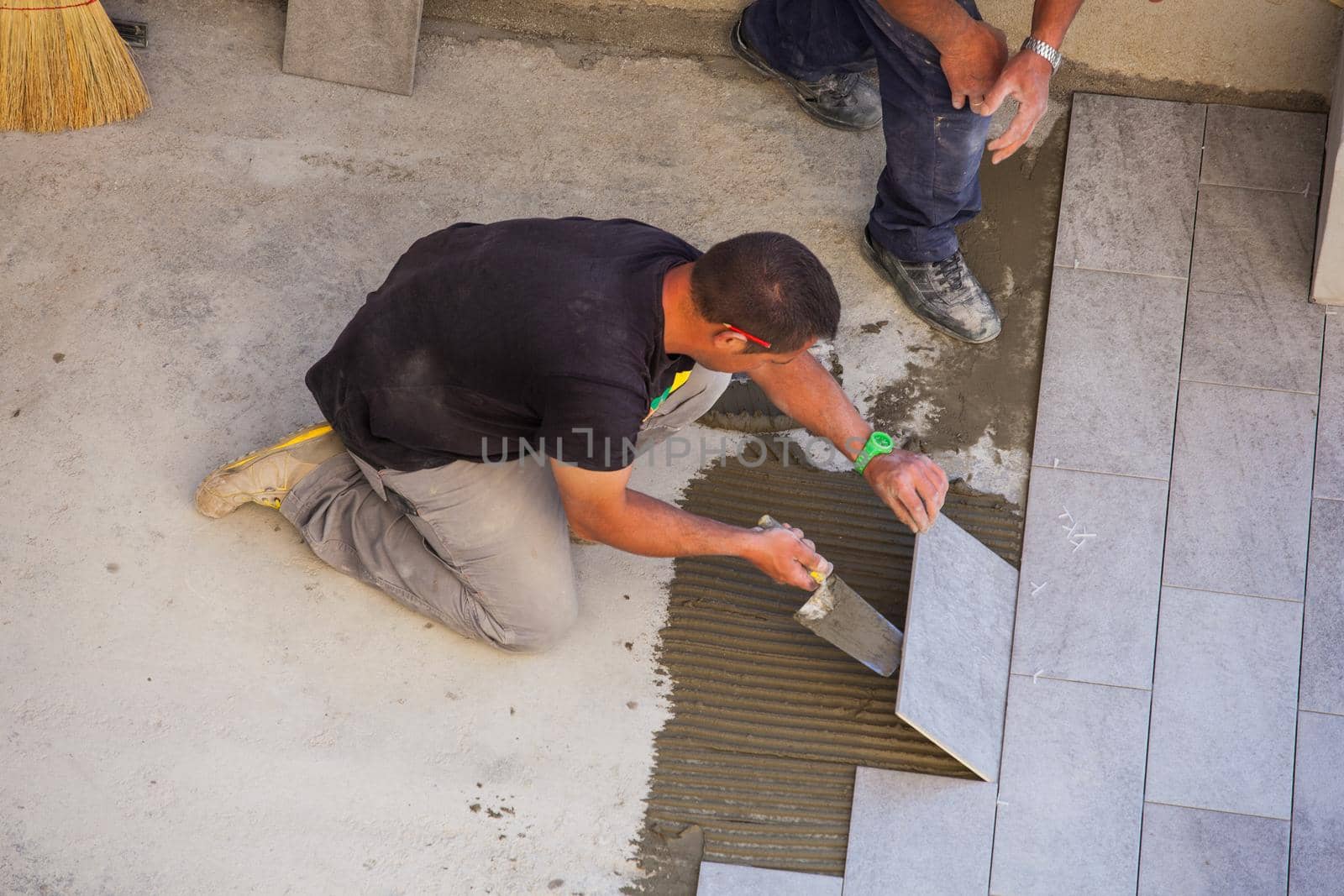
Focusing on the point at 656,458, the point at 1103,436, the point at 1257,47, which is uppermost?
the point at 1257,47

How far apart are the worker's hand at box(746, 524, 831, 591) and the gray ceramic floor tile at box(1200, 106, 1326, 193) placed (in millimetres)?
1892

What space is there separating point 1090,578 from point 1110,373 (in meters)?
0.61

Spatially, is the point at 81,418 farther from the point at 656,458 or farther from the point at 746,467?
the point at 746,467

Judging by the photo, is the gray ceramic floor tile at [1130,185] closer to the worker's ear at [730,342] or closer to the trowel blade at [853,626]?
the trowel blade at [853,626]

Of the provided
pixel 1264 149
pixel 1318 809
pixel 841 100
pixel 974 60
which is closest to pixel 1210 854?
pixel 1318 809

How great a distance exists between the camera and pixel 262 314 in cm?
316

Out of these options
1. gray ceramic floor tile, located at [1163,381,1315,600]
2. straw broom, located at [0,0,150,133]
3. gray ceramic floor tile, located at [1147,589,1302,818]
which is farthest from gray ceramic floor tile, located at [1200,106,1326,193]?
straw broom, located at [0,0,150,133]

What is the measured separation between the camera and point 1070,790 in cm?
269

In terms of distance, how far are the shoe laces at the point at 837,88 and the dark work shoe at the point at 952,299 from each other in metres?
0.60

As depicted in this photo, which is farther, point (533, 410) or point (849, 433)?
point (849, 433)

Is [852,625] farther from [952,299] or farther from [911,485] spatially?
[952,299]

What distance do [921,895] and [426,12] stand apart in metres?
2.97

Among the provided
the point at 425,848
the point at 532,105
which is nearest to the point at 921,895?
the point at 425,848

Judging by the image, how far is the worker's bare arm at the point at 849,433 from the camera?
2543mm
